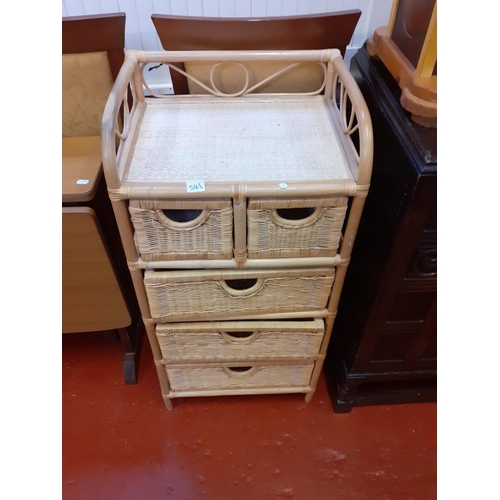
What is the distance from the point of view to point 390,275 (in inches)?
36.9

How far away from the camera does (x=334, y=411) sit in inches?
52.1

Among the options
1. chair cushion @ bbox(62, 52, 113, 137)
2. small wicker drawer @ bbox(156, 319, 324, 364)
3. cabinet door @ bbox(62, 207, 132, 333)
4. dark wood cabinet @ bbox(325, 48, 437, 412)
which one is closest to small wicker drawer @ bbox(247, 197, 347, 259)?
dark wood cabinet @ bbox(325, 48, 437, 412)

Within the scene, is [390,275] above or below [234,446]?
above

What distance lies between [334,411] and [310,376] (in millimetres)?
172

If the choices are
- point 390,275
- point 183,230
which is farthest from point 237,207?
point 390,275

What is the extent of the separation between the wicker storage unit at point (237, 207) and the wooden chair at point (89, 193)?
12 centimetres

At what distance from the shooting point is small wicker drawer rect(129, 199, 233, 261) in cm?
82

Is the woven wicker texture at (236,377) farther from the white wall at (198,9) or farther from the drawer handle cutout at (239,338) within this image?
the white wall at (198,9)

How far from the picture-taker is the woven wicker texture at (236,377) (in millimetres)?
1203

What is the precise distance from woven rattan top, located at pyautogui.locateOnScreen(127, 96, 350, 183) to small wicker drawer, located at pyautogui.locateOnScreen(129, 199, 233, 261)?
52mm

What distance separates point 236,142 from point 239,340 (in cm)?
49

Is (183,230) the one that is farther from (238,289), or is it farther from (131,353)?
(131,353)

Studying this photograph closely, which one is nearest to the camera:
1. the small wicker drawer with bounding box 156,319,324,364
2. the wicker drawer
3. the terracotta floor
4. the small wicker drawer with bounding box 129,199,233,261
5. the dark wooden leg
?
the small wicker drawer with bounding box 129,199,233,261

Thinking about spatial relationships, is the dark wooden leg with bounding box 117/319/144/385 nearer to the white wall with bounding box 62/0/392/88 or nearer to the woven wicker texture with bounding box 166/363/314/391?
the woven wicker texture with bounding box 166/363/314/391
